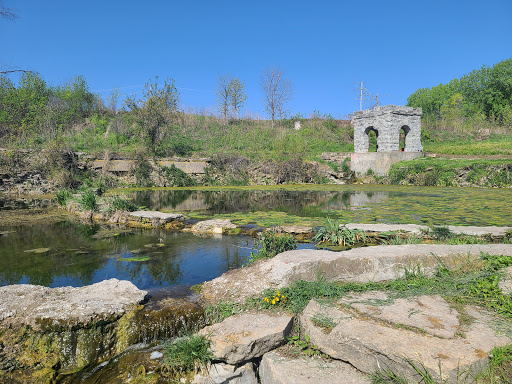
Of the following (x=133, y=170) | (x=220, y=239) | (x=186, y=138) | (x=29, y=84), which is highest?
(x=29, y=84)

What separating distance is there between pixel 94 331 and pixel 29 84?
27572 mm

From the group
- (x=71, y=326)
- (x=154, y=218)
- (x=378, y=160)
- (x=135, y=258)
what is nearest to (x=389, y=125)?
(x=378, y=160)

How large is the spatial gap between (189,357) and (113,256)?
11.8 ft

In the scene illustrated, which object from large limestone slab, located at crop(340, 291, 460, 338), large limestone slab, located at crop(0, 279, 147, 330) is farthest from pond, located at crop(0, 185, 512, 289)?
large limestone slab, located at crop(340, 291, 460, 338)

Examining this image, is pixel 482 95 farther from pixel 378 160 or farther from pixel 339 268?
Answer: pixel 339 268

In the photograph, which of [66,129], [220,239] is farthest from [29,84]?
[220,239]

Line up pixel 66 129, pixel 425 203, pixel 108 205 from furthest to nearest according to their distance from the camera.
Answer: pixel 66 129 → pixel 425 203 → pixel 108 205

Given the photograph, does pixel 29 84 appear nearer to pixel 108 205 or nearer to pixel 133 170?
pixel 133 170

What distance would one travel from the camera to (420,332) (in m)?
2.34

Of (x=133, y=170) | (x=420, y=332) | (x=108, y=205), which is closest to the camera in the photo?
(x=420, y=332)

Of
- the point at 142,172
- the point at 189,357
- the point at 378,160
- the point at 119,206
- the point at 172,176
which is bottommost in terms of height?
the point at 189,357

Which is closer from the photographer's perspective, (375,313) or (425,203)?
(375,313)

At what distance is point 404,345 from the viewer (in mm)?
2195

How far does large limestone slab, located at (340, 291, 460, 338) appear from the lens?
240 centimetres
